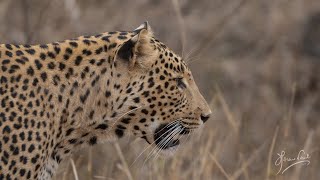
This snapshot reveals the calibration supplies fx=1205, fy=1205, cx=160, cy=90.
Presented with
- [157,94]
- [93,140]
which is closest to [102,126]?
[93,140]

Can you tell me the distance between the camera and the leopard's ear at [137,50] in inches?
308

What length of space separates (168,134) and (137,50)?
2.07 ft

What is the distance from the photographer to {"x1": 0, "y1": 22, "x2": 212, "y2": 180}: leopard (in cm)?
751

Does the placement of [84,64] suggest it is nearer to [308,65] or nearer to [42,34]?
[42,34]

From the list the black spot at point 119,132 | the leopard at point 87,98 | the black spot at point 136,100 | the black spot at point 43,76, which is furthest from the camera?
the black spot at point 119,132

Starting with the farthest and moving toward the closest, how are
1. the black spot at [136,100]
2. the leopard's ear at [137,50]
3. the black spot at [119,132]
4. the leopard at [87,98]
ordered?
the black spot at [119,132], the black spot at [136,100], the leopard's ear at [137,50], the leopard at [87,98]

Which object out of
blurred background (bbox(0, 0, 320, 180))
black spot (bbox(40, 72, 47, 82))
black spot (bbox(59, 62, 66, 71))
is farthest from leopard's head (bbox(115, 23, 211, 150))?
blurred background (bbox(0, 0, 320, 180))

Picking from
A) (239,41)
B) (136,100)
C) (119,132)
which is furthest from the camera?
(239,41)

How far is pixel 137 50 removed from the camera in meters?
7.90

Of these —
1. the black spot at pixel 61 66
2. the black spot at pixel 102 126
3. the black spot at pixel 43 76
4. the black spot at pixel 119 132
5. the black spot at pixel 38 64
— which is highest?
the black spot at pixel 38 64

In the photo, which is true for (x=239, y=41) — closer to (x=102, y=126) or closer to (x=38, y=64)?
(x=102, y=126)

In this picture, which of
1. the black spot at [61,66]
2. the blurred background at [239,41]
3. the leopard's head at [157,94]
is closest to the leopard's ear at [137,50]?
the leopard's head at [157,94]

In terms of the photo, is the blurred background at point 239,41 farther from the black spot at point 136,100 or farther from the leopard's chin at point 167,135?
the black spot at point 136,100

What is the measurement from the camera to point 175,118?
8.17 metres
